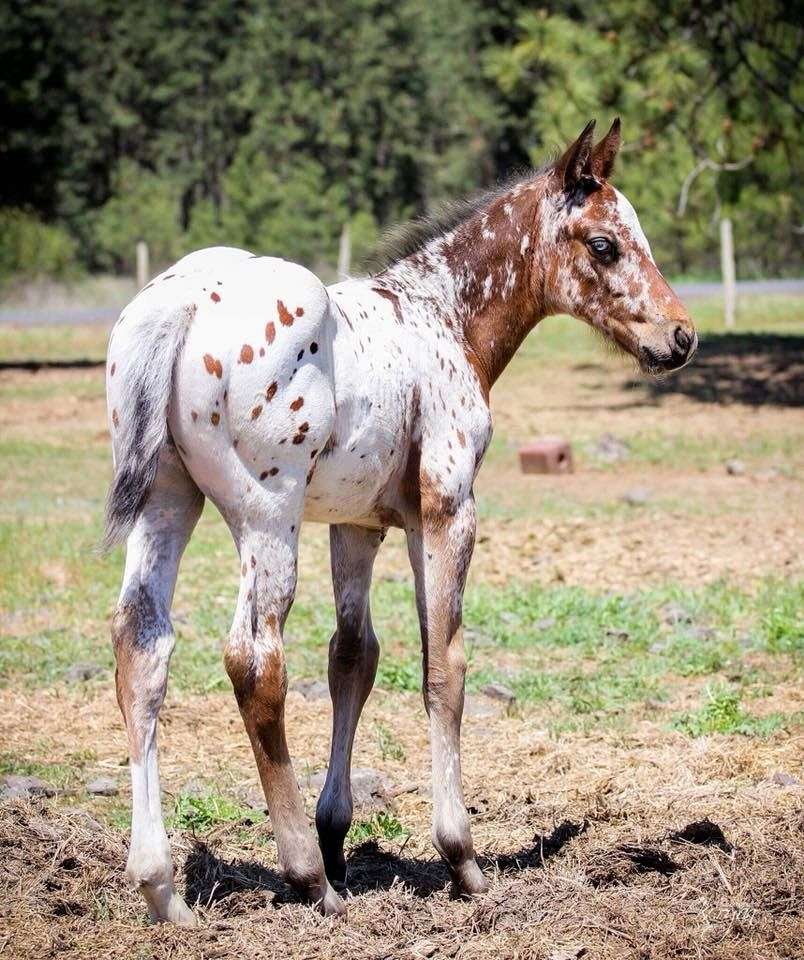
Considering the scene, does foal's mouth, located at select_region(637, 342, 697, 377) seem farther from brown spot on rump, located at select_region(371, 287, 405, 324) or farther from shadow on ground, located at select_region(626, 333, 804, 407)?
shadow on ground, located at select_region(626, 333, 804, 407)

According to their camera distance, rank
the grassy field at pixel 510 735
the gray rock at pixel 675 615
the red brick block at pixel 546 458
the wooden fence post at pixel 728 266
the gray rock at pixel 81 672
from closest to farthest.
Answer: the grassy field at pixel 510 735 → the gray rock at pixel 81 672 → the gray rock at pixel 675 615 → the red brick block at pixel 546 458 → the wooden fence post at pixel 728 266

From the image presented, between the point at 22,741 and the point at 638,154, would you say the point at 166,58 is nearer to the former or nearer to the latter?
the point at 638,154

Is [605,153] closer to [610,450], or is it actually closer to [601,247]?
[601,247]

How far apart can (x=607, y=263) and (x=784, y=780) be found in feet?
7.74

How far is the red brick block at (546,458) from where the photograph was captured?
13.6 metres

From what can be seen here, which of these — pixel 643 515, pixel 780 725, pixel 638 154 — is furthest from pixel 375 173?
pixel 780 725

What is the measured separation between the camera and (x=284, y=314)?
4246 millimetres

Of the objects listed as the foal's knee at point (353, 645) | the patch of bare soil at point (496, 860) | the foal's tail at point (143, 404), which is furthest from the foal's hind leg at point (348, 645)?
the foal's tail at point (143, 404)

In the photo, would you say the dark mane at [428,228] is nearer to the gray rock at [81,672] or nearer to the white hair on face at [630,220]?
the white hair on face at [630,220]

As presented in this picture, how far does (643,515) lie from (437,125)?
43699 millimetres

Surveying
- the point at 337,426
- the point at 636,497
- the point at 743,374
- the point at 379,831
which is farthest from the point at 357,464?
the point at 743,374

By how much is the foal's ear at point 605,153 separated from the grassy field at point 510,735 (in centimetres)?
84

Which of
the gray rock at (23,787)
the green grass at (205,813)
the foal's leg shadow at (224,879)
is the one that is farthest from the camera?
the gray rock at (23,787)

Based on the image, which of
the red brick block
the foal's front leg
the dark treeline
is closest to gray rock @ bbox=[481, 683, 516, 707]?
the foal's front leg
